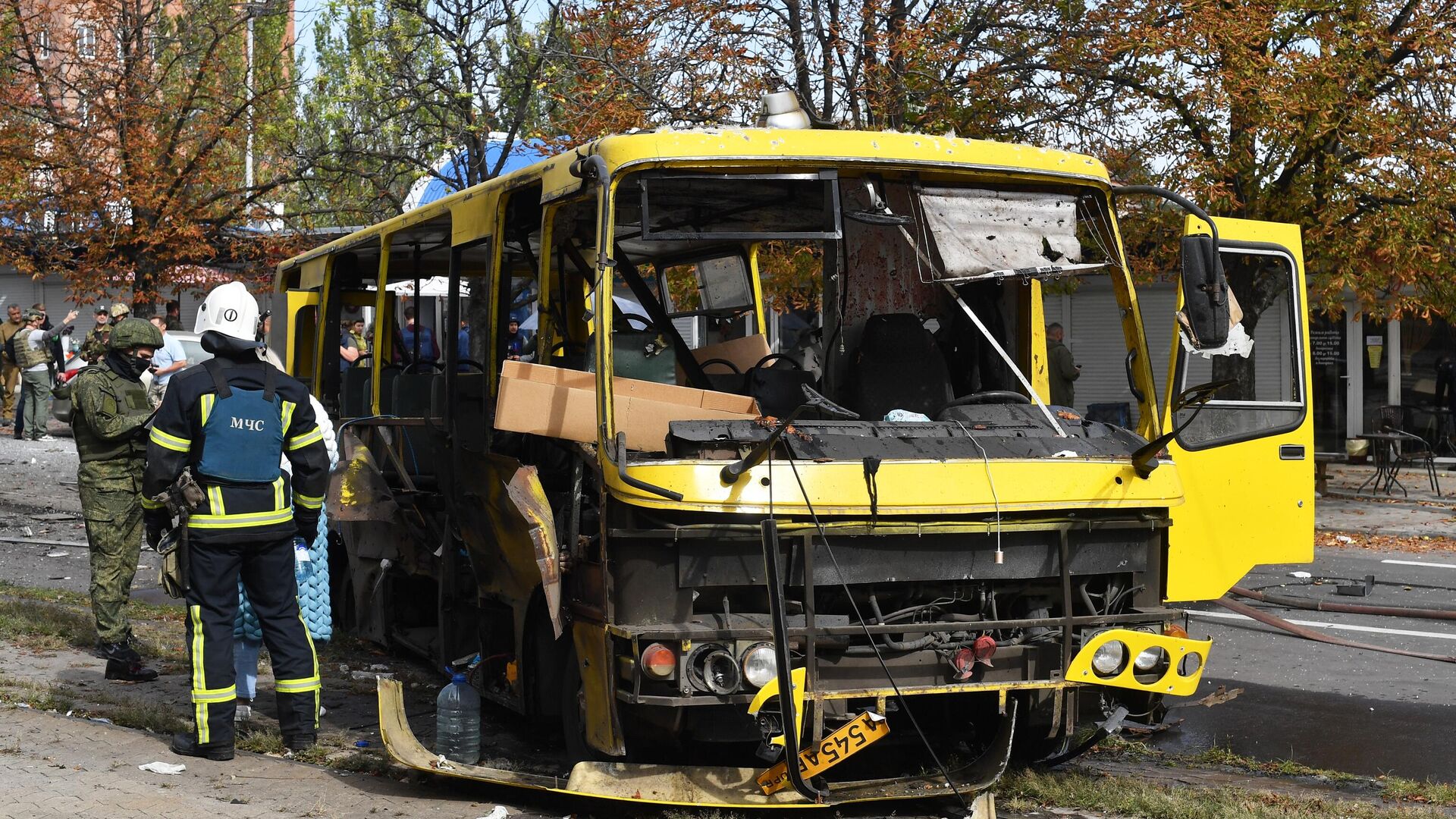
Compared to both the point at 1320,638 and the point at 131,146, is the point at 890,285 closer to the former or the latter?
the point at 1320,638

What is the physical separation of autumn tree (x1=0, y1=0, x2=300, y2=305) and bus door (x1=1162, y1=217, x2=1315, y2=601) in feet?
46.9

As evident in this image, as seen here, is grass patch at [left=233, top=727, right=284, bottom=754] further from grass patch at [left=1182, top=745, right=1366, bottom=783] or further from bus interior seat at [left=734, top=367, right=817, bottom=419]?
grass patch at [left=1182, top=745, right=1366, bottom=783]

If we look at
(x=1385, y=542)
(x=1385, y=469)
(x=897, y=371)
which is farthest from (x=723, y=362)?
(x=1385, y=469)

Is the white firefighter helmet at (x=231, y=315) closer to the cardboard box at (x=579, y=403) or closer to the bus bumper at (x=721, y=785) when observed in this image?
the cardboard box at (x=579, y=403)

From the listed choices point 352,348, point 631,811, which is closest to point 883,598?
point 631,811

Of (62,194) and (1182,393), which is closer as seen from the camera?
(1182,393)

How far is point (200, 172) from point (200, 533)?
14.3 metres

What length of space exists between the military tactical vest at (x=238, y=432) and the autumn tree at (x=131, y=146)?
13575mm

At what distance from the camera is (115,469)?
7.91 metres

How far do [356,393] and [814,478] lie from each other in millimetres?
4813

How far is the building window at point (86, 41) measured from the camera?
66.2 feet

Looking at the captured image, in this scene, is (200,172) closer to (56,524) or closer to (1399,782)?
(56,524)

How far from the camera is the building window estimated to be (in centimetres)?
2019

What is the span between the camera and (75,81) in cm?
1978
